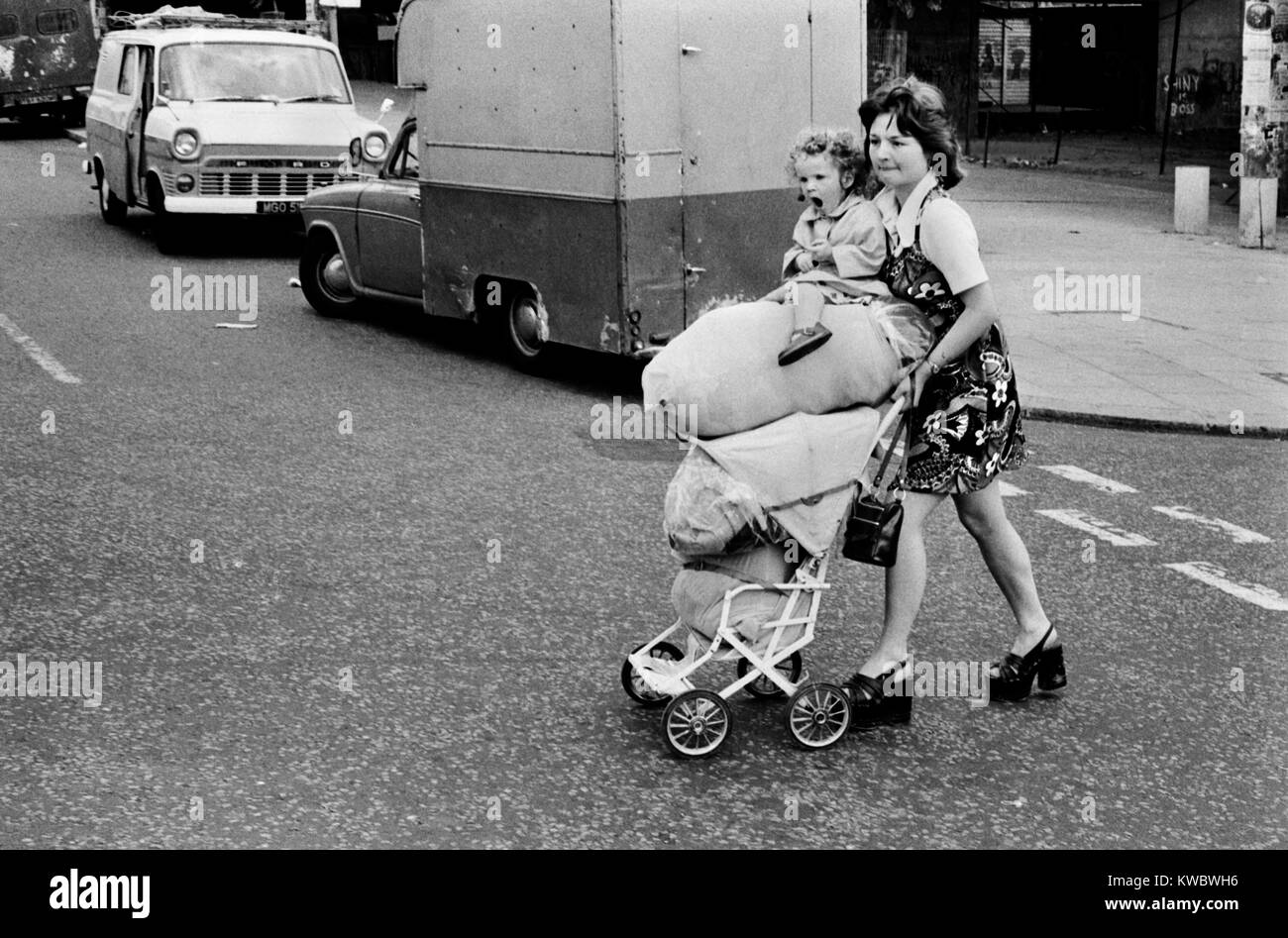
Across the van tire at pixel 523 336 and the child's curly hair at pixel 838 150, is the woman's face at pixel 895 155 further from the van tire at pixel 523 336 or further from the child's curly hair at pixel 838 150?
the van tire at pixel 523 336

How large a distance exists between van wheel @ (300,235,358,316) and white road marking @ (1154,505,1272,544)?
24.1ft

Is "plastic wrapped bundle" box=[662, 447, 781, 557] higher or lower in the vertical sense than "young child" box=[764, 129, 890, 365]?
lower

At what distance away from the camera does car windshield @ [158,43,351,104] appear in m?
17.3

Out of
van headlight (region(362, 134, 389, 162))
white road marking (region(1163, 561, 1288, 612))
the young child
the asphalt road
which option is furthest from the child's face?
van headlight (region(362, 134, 389, 162))

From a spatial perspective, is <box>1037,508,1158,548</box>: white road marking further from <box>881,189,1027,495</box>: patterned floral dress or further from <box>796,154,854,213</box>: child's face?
<box>796,154,854,213</box>: child's face

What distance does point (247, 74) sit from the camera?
1753 cm

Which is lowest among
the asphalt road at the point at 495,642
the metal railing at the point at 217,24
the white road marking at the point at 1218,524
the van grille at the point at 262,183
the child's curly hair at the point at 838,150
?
the white road marking at the point at 1218,524

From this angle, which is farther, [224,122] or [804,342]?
[224,122]

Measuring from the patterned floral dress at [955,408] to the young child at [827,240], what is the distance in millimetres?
96

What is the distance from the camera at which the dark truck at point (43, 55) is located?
3136 centimetres

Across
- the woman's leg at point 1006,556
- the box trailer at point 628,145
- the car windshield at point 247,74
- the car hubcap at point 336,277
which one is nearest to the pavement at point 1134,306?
the car windshield at point 247,74

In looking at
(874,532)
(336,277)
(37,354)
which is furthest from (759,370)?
(336,277)

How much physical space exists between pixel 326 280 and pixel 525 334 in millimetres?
2814

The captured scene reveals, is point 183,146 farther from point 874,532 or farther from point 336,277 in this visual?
point 874,532
